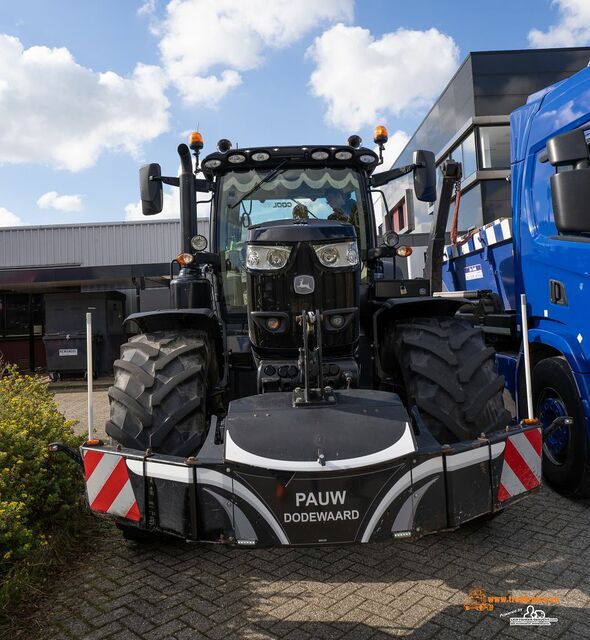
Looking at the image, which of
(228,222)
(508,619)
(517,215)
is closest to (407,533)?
(508,619)

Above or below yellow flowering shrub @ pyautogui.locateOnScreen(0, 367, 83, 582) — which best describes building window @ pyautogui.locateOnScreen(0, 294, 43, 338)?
above

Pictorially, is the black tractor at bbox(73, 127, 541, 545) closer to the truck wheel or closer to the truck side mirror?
the truck side mirror

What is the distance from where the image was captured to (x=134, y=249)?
19359 mm

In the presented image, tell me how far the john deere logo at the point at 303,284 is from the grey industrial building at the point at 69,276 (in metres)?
4.89

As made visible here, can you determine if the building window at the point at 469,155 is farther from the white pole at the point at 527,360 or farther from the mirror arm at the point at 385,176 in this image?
the white pole at the point at 527,360

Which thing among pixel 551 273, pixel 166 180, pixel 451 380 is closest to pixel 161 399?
pixel 451 380

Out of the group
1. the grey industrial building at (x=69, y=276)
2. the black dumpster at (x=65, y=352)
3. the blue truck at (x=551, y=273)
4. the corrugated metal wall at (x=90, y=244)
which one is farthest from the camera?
the corrugated metal wall at (x=90, y=244)

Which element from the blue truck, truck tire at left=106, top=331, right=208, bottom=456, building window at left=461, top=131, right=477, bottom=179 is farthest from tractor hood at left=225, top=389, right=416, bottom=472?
building window at left=461, top=131, right=477, bottom=179

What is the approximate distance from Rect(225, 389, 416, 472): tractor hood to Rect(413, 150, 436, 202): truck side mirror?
206 centimetres

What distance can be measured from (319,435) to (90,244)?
19.3m

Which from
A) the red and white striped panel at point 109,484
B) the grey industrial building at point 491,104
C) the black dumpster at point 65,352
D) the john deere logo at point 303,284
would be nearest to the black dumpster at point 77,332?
the black dumpster at point 65,352

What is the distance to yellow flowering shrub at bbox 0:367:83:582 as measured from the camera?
274cm

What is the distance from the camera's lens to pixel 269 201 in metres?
4.04

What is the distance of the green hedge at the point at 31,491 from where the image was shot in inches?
107
